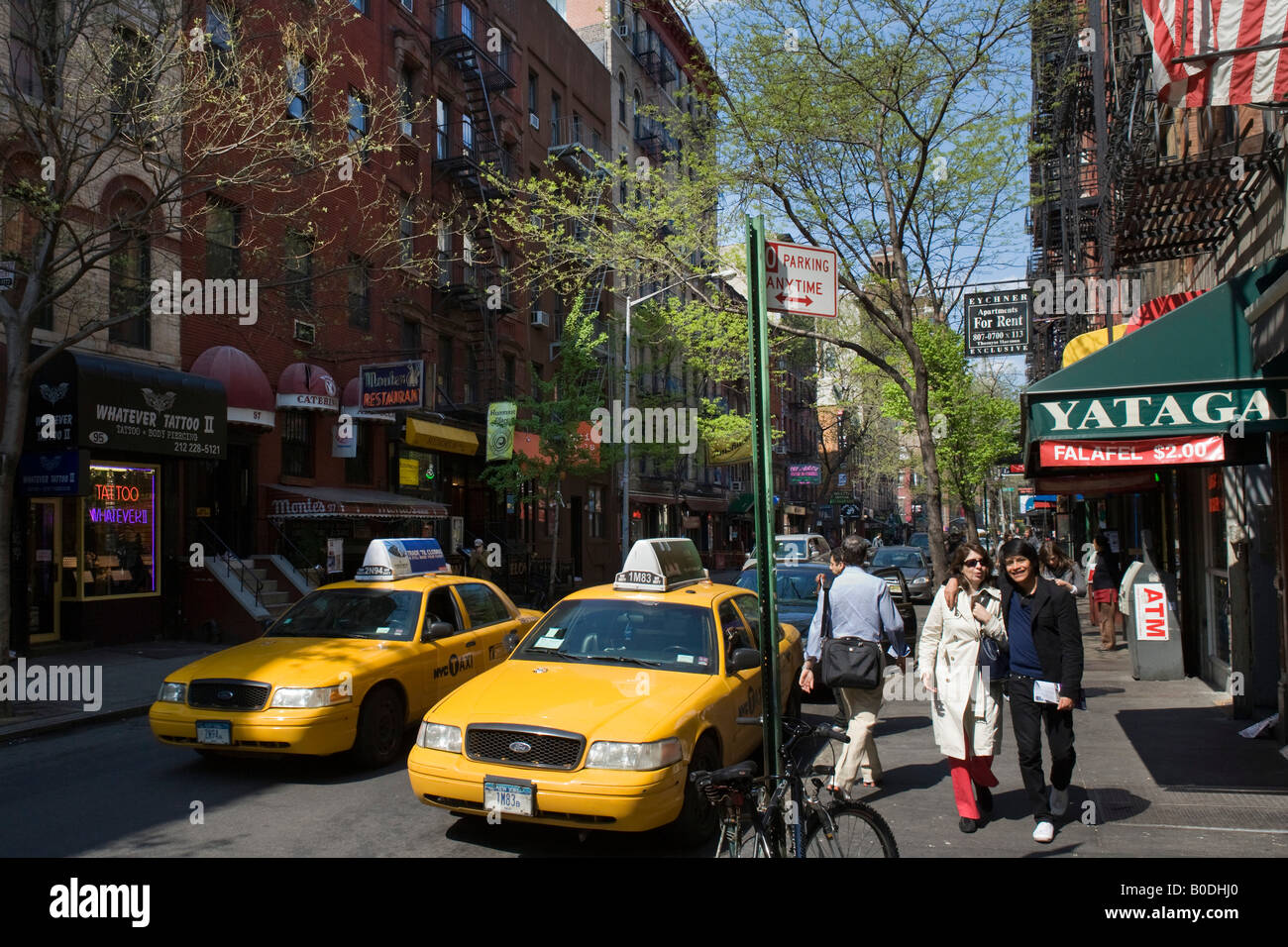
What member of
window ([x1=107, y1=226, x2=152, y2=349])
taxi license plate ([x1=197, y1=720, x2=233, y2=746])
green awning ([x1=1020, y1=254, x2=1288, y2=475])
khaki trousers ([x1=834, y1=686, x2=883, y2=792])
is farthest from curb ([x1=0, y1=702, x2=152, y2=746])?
green awning ([x1=1020, y1=254, x2=1288, y2=475])

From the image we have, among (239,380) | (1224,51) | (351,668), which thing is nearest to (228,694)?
(351,668)

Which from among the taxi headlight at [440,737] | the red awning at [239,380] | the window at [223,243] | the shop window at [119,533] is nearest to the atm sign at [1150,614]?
the taxi headlight at [440,737]

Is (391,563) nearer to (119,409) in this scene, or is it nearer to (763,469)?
(763,469)

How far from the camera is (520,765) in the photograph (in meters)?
5.40

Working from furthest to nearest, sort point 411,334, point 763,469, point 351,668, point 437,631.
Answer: point 411,334
point 437,631
point 351,668
point 763,469

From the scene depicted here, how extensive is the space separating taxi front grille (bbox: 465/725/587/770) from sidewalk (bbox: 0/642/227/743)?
657 cm

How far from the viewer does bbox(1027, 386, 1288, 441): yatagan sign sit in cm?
627

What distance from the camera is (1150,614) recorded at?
37.2 ft

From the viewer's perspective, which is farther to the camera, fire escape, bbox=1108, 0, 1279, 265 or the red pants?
fire escape, bbox=1108, 0, 1279, 265

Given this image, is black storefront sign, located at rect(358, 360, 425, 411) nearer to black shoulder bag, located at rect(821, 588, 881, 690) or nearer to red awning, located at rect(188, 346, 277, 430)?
red awning, located at rect(188, 346, 277, 430)

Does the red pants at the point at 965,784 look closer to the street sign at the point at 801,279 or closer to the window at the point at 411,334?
the street sign at the point at 801,279

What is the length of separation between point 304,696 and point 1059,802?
543 cm
